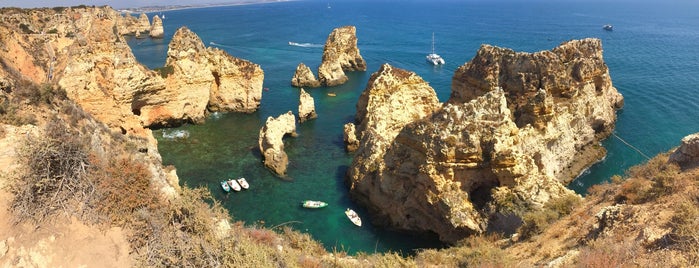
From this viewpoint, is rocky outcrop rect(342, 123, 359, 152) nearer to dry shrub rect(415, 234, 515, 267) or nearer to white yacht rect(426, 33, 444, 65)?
dry shrub rect(415, 234, 515, 267)

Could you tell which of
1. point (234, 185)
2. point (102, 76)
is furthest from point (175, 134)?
point (234, 185)

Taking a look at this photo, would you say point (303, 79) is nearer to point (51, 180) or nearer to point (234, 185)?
point (234, 185)

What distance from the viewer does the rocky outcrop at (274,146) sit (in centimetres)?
3022

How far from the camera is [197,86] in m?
38.4

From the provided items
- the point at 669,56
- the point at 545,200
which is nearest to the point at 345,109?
the point at 545,200

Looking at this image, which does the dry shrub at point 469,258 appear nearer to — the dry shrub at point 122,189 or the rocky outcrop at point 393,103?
the dry shrub at point 122,189

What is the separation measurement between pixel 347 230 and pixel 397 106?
12159 mm

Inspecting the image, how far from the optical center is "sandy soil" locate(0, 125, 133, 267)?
8898mm

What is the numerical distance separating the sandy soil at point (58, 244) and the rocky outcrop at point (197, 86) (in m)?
27.1

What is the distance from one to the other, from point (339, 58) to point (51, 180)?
182ft

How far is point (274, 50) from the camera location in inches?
3231

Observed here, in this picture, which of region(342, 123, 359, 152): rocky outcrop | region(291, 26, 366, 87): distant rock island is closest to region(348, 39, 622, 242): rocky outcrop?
region(342, 123, 359, 152): rocky outcrop

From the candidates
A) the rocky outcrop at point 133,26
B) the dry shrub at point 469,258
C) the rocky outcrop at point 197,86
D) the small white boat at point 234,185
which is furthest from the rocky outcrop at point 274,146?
the rocky outcrop at point 133,26

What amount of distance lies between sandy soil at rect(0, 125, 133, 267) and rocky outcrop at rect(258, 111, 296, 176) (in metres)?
20.2
